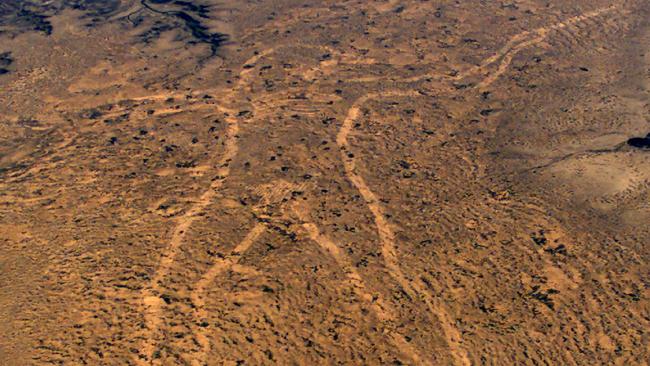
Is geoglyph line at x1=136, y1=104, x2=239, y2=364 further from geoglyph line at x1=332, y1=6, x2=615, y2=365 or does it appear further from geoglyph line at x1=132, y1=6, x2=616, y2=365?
geoglyph line at x1=332, y1=6, x2=615, y2=365

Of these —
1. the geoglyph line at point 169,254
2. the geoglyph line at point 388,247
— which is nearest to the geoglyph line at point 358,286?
the geoglyph line at point 388,247

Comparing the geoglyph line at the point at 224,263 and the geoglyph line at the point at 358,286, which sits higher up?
the geoglyph line at the point at 224,263

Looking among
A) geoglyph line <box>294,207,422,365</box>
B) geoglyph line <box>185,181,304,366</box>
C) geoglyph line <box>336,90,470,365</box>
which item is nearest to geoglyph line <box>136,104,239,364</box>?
geoglyph line <box>185,181,304,366</box>

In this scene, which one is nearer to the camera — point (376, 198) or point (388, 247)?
point (388, 247)

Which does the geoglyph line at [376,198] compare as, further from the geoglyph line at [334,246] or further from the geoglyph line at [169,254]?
the geoglyph line at [169,254]

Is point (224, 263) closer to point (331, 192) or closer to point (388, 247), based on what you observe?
point (331, 192)

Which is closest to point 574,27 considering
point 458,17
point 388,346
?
point 458,17

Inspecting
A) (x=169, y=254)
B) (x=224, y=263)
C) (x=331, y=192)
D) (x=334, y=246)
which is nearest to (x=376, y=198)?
(x=331, y=192)

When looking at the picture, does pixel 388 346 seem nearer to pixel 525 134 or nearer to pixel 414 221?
pixel 414 221
